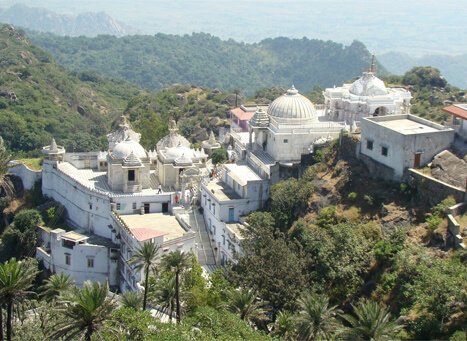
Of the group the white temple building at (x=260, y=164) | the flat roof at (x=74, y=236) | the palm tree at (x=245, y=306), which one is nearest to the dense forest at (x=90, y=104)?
the white temple building at (x=260, y=164)

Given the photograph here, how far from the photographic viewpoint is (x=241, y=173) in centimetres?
5706

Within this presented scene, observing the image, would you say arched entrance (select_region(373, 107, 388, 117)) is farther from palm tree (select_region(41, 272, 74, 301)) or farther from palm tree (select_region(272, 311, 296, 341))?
palm tree (select_region(41, 272, 74, 301))

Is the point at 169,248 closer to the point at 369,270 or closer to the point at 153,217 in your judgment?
the point at 153,217

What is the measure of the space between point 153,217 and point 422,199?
65.7 ft

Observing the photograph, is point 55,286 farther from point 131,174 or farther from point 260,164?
point 260,164

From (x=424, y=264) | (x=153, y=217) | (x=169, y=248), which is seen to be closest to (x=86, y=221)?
(x=153, y=217)

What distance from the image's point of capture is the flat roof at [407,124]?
4931 centimetres

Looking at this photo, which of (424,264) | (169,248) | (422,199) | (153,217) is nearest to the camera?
(424,264)

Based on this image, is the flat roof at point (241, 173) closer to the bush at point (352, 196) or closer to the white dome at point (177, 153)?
the white dome at point (177, 153)

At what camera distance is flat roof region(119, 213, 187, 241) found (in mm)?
51188

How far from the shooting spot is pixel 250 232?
4750 centimetres

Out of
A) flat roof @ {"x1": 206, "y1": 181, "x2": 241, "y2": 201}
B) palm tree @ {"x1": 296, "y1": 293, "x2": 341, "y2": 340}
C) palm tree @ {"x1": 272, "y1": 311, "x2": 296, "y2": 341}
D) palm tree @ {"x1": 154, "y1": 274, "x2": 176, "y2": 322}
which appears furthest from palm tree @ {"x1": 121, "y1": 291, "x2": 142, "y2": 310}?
flat roof @ {"x1": 206, "y1": 181, "x2": 241, "y2": 201}

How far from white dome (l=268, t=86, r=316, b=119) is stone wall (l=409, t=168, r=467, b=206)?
519 inches

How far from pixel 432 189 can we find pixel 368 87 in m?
16.1
